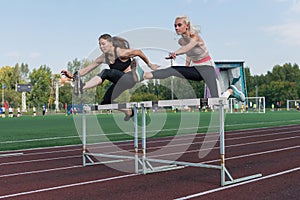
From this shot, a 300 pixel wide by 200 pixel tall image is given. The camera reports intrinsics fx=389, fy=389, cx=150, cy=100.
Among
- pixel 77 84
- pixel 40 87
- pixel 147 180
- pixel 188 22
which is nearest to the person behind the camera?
pixel 188 22

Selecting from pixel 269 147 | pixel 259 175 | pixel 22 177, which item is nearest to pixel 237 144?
pixel 269 147

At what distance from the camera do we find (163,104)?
7.07m

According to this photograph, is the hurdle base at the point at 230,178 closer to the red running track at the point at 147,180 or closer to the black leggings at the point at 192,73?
the red running track at the point at 147,180

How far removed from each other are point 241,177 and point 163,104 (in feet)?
6.28

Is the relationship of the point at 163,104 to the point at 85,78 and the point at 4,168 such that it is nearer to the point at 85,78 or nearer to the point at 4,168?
the point at 85,78

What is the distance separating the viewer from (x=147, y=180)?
6848 mm

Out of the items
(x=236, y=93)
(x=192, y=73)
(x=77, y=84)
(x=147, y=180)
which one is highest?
(x=192, y=73)

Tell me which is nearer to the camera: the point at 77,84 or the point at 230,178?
the point at 230,178

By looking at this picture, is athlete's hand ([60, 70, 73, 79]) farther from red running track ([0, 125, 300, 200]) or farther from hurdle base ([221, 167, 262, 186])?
hurdle base ([221, 167, 262, 186])

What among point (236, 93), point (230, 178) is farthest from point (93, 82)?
point (230, 178)

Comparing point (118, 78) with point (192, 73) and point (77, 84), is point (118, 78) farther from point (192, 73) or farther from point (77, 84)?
point (192, 73)

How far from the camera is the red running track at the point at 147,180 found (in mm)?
5695

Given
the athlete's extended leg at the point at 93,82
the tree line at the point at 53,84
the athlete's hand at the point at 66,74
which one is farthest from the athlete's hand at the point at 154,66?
the tree line at the point at 53,84

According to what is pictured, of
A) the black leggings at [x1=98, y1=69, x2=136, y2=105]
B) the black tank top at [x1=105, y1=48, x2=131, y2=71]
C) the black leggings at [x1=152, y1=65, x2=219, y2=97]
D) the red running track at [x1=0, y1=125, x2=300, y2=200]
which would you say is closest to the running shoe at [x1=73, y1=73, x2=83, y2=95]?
the black leggings at [x1=98, y1=69, x2=136, y2=105]
